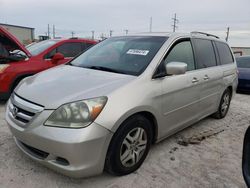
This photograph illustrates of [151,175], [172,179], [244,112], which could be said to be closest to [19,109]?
[151,175]

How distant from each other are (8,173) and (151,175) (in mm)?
1563

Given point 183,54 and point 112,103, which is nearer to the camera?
point 112,103

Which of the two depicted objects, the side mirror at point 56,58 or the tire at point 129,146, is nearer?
the tire at point 129,146

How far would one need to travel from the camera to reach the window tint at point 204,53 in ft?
12.9

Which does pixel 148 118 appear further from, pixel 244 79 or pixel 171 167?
pixel 244 79

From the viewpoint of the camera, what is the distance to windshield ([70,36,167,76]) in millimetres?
3066

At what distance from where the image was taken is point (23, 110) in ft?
8.28

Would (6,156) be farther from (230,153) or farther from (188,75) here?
(230,153)

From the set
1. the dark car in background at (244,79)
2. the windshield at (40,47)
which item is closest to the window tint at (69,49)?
the windshield at (40,47)

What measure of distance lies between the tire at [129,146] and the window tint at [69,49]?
3856mm

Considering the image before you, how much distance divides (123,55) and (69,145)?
1.60m

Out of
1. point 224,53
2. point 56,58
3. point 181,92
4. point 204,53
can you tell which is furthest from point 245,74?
point 56,58

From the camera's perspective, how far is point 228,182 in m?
2.76

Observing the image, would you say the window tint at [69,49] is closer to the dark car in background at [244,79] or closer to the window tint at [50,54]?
the window tint at [50,54]
